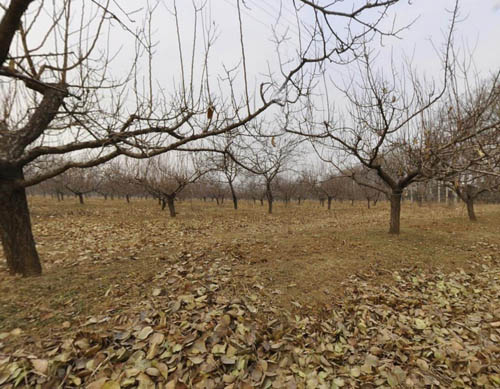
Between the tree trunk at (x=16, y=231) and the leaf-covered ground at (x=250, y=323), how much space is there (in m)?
0.23

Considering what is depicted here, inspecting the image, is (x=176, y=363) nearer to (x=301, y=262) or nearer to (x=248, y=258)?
(x=248, y=258)

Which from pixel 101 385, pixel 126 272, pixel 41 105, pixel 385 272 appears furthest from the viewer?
pixel 385 272

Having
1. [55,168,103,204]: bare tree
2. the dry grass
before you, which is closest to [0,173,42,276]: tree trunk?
the dry grass

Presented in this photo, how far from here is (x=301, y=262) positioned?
14.1 feet

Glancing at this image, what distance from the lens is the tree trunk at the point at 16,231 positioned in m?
3.05

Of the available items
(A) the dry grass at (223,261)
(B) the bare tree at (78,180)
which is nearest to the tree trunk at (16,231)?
(A) the dry grass at (223,261)

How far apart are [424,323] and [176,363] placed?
3.10m

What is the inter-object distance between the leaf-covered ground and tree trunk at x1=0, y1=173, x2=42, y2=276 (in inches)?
9.0

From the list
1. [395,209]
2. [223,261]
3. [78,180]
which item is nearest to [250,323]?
[223,261]

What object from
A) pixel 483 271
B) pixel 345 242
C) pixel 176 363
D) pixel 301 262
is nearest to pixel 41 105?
pixel 176 363

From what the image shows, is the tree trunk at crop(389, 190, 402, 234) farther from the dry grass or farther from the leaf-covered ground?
the leaf-covered ground

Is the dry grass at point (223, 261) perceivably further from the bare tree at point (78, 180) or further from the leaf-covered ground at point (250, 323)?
the bare tree at point (78, 180)

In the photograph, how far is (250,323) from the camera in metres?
2.60

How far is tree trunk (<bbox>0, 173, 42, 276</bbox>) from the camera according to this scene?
10.0ft
